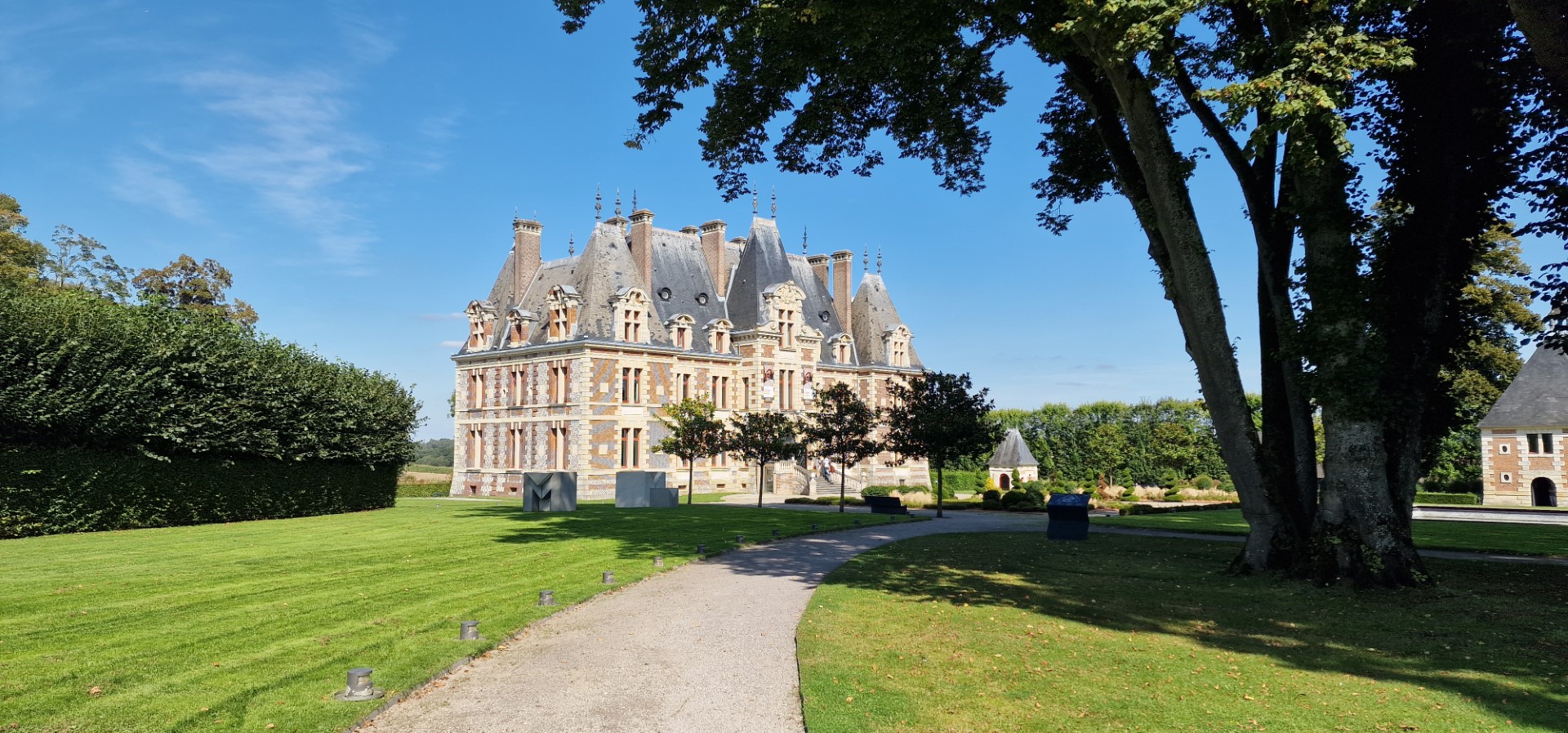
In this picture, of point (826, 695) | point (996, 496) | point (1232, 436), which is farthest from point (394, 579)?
point (996, 496)

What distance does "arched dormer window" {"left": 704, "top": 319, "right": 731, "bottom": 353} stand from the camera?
49.8 meters

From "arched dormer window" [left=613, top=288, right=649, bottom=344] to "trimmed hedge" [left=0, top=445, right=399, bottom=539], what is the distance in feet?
51.1

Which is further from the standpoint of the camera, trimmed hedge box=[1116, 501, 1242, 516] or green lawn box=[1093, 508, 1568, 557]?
trimmed hedge box=[1116, 501, 1242, 516]

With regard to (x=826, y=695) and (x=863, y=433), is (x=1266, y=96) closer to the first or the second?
(x=826, y=695)

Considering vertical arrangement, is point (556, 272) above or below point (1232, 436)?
above

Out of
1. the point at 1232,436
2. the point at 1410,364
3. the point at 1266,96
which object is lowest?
the point at 1232,436

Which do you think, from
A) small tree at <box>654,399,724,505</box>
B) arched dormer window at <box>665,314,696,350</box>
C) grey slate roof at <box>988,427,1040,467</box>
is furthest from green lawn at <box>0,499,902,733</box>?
grey slate roof at <box>988,427,1040,467</box>

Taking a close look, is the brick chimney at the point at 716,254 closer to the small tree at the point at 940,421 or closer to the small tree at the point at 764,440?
the small tree at the point at 764,440

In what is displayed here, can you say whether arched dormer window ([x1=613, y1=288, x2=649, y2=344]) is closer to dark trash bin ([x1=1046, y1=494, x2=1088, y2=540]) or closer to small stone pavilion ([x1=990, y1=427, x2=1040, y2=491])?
small stone pavilion ([x1=990, y1=427, x2=1040, y2=491])

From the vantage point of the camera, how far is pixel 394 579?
564 inches

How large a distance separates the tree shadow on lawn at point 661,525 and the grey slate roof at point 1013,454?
Answer: 2793 cm

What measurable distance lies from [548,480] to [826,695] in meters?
25.3

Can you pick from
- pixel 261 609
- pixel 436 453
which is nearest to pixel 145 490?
pixel 261 609

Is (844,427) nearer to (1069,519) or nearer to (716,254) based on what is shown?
(1069,519)
